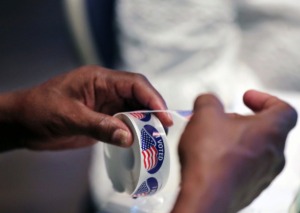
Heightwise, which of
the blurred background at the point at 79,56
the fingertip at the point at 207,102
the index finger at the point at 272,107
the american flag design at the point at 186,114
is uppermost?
the fingertip at the point at 207,102

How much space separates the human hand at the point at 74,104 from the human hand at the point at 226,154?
141mm

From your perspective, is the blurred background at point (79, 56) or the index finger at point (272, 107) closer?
the index finger at point (272, 107)

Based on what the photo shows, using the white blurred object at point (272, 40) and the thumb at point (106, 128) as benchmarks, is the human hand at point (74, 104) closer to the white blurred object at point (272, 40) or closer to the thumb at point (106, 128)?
the thumb at point (106, 128)

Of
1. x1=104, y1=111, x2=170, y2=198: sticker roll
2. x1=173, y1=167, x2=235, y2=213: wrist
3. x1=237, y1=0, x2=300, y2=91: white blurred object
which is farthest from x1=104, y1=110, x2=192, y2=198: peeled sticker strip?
x1=237, y1=0, x2=300, y2=91: white blurred object

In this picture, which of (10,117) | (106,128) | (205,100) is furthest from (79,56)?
(205,100)

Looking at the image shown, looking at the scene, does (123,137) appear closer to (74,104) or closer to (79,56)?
(74,104)

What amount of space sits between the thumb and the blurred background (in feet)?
0.69

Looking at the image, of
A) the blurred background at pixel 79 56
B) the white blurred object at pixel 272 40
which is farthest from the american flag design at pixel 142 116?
the white blurred object at pixel 272 40

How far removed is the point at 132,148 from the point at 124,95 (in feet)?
0.35

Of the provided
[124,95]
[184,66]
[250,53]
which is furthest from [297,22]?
[124,95]

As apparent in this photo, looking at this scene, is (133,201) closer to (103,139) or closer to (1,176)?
(103,139)

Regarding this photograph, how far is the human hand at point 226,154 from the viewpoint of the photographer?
451mm

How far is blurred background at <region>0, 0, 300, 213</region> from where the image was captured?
851 millimetres

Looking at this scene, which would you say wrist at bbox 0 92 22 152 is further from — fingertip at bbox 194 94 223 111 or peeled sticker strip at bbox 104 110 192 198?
fingertip at bbox 194 94 223 111
